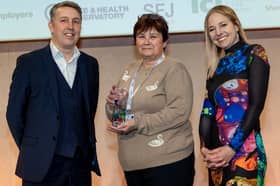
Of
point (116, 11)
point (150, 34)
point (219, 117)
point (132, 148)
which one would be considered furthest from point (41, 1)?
point (219, 117)

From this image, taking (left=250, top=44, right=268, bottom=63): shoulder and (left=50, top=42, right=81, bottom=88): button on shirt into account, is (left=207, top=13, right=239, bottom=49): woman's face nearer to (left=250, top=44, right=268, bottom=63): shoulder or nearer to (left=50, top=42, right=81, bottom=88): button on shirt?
(left=250, top=44, right=268, bottom=63): shoulder

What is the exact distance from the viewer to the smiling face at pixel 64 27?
2.20 metres

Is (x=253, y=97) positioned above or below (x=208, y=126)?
above

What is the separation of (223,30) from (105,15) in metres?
1.28

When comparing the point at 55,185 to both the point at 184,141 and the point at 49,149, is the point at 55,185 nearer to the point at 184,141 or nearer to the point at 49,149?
the point at 49,149

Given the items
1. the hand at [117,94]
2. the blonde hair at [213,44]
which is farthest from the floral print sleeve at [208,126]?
the hand at [117,94]

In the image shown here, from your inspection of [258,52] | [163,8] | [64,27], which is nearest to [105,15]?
[163,8]

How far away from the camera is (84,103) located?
225cm

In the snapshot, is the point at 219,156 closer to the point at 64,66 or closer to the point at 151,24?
the point at 151,24

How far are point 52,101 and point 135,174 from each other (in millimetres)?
564

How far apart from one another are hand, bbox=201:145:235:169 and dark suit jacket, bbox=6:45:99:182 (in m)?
0.71

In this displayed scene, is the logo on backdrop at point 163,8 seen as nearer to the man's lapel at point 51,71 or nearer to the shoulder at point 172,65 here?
the shoulder at point 172,65

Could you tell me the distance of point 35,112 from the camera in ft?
7.09

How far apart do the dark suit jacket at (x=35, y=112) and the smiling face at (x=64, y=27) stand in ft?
0.29
